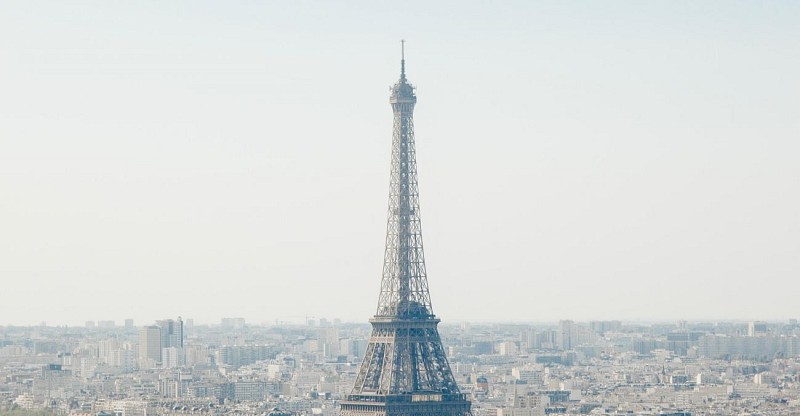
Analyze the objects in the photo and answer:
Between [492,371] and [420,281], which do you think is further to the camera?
[492,371]

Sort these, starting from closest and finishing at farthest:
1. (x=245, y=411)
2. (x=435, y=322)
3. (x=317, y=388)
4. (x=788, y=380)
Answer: (x=435, y=322), (x=245, y=411), (x=317, y=388), (x=788, y=380)

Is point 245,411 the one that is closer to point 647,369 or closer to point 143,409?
point 143,409

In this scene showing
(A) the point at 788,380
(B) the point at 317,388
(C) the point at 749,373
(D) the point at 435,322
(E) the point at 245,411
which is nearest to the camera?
(D) the point at 435,322

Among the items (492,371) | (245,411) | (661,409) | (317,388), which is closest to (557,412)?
(661,409)

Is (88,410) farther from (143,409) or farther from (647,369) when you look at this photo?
(647,369)

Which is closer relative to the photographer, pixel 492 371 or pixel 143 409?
pixel 143 409

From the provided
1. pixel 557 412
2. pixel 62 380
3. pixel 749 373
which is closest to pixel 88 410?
pixel 557 412
